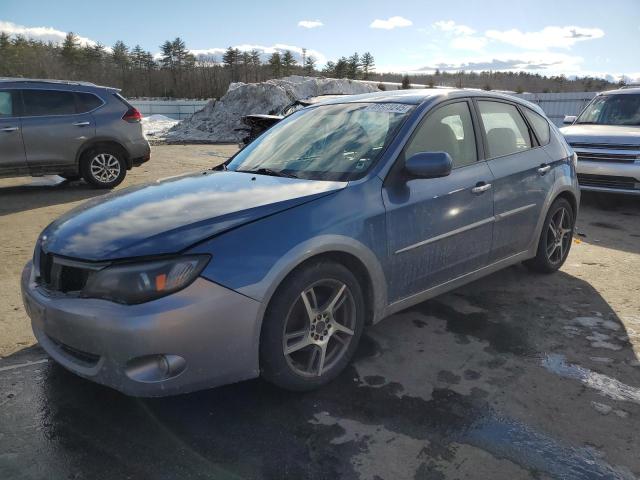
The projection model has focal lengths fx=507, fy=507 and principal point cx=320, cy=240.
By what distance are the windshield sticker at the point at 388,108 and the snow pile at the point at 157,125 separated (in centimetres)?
Answer: 2259

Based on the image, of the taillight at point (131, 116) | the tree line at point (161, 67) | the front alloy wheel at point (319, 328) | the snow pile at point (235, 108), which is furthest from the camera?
the tree line at point (161, 67)

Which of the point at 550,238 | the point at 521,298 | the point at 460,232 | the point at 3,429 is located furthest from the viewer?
the point at 550,238

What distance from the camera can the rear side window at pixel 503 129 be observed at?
153 inches

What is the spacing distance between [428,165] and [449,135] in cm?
69

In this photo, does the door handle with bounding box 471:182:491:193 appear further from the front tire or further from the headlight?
the headlight

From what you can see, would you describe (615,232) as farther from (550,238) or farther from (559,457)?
(559,457)

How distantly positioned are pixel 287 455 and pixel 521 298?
106 inches

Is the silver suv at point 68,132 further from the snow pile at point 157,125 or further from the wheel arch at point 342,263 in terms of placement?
the snow pile at point 157,125

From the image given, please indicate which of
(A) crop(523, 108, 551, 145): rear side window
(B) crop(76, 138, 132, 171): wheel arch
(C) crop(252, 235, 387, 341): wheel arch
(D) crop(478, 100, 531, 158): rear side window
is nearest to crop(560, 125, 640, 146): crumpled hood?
(A) crop(523, 108, 551, 145): rear side window

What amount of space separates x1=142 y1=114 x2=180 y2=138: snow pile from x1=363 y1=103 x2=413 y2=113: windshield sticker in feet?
74.1

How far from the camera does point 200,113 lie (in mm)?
26734

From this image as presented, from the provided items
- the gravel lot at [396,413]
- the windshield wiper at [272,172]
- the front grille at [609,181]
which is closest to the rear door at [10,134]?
the gravel lot at [396,413]

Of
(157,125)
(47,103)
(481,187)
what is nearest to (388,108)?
(481,187)

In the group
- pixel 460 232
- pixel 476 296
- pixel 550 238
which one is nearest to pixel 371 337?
pixel 460 232
